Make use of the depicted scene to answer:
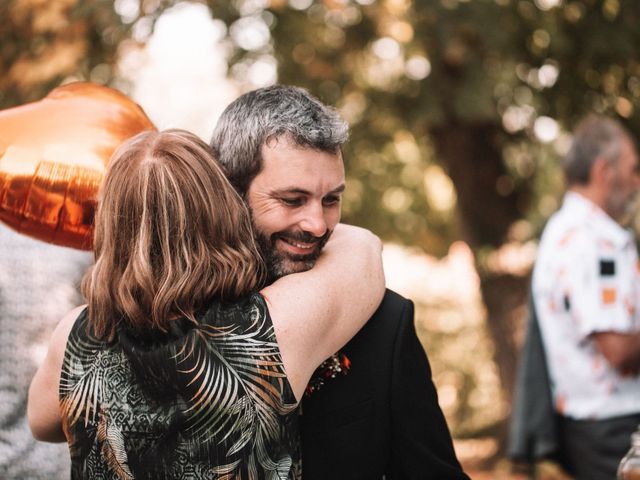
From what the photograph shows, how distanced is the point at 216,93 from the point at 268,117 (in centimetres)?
1094

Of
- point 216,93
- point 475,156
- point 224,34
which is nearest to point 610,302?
point 224,34

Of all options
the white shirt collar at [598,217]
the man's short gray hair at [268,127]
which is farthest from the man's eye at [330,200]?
the white shirt collar at [598,217]

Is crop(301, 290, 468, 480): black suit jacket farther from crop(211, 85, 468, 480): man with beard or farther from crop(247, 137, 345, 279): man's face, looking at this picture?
crop(247, 137, 345, 279): man's face

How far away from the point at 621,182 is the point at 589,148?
0.19 metres

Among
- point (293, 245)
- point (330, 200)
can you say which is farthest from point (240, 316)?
point (330, 200)

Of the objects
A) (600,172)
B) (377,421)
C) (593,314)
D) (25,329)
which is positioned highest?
(600,172)

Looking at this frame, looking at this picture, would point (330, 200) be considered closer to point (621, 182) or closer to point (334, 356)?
point (334, 356)

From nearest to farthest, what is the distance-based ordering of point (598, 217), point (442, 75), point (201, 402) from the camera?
point (201, 402)
point (598, 217)
point (442, 75)

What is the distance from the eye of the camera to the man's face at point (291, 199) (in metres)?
1.84

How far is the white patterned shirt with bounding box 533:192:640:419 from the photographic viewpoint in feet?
10.9

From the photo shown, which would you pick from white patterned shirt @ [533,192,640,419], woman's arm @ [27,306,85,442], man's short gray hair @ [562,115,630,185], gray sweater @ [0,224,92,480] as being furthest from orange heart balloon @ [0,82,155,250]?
man's short gray hair @ [562,115,630,185]

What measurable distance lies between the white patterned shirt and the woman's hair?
6.23ft

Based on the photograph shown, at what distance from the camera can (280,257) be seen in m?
1.92

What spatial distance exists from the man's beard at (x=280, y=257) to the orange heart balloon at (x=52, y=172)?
0.54 metres
